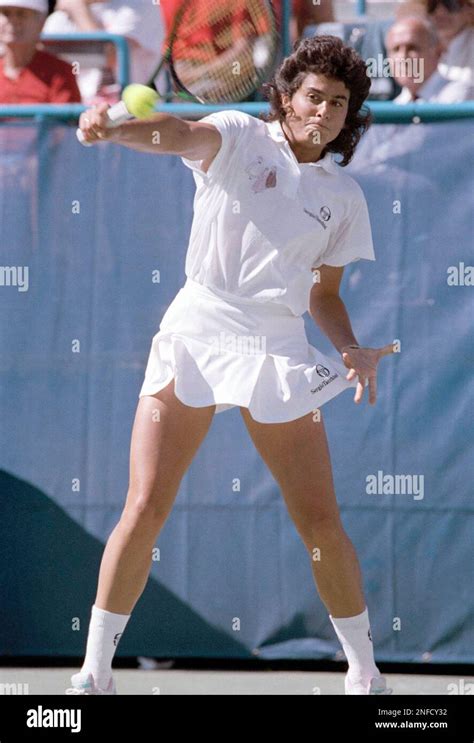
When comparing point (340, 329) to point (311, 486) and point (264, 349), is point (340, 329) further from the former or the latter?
point (311, 486)

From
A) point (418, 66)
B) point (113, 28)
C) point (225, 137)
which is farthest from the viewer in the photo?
point (113, 28)

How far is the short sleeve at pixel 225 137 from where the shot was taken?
2.97 meters

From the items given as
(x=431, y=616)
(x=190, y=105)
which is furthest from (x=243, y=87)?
(x=431, y=616)

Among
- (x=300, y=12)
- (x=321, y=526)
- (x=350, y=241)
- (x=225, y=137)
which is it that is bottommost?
(x=321, y=526)

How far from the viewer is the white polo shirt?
3043 millimetres

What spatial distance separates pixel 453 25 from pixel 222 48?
42.4 inches

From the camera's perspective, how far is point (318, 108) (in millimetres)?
3115

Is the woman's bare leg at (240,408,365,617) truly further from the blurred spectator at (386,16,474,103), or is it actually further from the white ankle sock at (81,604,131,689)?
the blurred spectator at (386,16,474,103)

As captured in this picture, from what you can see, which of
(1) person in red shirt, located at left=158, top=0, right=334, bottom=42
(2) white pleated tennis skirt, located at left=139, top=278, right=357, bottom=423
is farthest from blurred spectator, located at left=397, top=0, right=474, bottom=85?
(2) white pleated tennis skirt, located at left=139, top=278, right=357, bottom=423

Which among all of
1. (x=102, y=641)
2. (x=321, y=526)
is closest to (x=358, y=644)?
(x=321, y=526)

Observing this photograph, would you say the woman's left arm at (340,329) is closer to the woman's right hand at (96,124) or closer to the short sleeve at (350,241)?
the short sleeve at (350,241)

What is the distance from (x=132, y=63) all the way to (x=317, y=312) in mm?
1817

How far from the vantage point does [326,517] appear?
10.3ft

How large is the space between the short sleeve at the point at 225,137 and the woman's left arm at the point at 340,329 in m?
0.50
